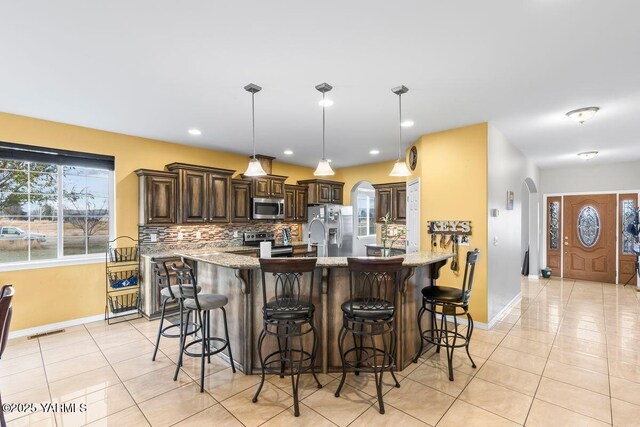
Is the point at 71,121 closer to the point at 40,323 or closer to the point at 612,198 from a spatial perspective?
the point at 40,323

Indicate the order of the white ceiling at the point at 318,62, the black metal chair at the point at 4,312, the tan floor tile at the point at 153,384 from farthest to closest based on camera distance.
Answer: the tan floor tile at the point at 153,384, the white ceiling at the point at 318,62, the black metal chair at the point at 4,312

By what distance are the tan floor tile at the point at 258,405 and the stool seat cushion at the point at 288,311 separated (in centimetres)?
67

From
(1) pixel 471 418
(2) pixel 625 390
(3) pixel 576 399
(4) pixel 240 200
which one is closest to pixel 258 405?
(1) pixel 471 418

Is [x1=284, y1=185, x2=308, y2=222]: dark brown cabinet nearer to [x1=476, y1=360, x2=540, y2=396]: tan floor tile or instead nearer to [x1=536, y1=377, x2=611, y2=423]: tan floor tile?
[x1=476, y1=360, x2=540, y2=396]: tan floor tile

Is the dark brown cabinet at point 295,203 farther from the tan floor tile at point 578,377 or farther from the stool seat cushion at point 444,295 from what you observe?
the tan floor tile at point 578,377

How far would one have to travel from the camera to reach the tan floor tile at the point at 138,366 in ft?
9.33

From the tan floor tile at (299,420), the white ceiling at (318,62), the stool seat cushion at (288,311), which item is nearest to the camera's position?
the white ceiling at (318,62)

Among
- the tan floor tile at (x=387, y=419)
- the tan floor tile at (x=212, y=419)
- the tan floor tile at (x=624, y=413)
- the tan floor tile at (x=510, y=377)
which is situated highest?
the tan floor tile at (x=212, y=419)

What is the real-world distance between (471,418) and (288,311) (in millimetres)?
1544

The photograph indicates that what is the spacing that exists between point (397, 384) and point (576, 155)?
6.12 meters

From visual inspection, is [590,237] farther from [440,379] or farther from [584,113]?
[440,379]

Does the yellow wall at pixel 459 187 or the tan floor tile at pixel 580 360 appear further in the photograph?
the yellow wall at pixel 459 187

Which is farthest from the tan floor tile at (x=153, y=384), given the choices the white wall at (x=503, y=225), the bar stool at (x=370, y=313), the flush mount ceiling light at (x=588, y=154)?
the flush mount ceiling light at (x=588, y=154)

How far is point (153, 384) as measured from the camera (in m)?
2.67
